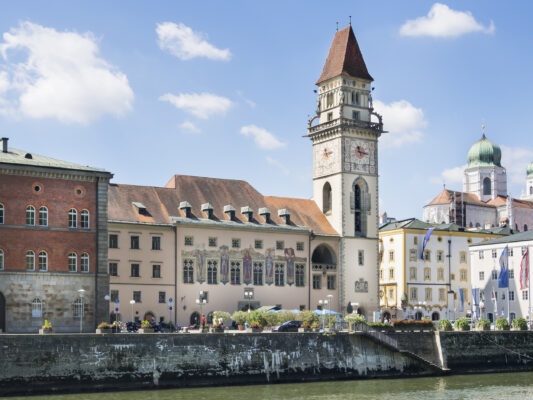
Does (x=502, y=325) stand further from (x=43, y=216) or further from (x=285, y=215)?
(x=43, y=216)

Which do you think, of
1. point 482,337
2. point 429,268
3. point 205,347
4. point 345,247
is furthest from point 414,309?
point 205,347

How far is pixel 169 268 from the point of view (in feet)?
282

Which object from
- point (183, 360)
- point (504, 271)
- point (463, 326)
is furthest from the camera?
point (504, 271)

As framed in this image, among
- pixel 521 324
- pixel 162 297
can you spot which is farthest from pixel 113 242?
pixel 521 324

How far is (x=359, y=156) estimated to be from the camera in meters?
99.6

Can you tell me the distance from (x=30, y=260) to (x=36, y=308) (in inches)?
145

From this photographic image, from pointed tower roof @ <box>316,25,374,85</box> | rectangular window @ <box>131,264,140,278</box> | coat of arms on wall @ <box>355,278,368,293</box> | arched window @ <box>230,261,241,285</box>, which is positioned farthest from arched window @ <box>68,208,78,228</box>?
pointed tower roof @ <box>316,25,374,85</box>

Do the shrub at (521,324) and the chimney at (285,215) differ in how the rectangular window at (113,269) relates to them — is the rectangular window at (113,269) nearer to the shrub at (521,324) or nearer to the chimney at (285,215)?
the chimney at (285,215)

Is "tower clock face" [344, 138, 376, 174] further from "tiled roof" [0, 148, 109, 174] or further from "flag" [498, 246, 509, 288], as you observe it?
"tiled roof" [0, 148, 109, 174]

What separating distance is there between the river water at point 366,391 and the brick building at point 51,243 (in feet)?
40.2

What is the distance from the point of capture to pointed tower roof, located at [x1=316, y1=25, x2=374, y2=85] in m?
102

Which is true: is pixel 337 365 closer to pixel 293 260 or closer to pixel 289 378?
pixel 289 378

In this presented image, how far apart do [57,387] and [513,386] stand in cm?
3314

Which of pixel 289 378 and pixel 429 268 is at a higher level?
pixel 429 268
